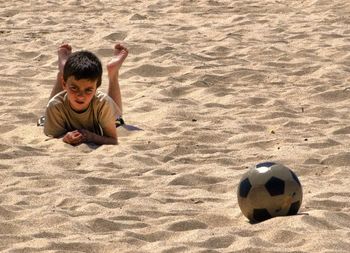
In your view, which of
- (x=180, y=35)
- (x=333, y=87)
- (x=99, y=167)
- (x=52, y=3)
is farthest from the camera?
(x=52, y=3)

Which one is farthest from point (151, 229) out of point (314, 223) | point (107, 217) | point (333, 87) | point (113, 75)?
point (333, 87)

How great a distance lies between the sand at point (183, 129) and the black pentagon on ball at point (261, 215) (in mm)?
89

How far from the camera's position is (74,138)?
710 cm

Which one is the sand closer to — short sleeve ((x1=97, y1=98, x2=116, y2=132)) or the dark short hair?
short sleeve ((x1=97, y1=98, x2=116, y2=132))

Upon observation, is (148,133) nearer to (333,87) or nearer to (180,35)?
(333,87)

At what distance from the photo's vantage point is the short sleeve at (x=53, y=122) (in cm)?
732

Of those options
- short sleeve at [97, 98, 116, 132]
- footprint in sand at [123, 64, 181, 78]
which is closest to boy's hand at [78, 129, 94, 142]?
short sleeve at [97, 98, 116, 132]

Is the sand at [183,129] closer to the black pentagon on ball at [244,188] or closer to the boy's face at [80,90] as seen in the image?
the black pentagon on ball at [244,188]

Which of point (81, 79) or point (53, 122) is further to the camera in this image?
point (53, 122)

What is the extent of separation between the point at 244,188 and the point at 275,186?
16cm

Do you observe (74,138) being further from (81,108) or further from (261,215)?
(261,215)

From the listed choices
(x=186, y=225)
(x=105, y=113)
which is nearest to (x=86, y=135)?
(x=105, y=113)

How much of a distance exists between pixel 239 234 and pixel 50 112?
2589 mm

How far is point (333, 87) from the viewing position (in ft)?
28.8
